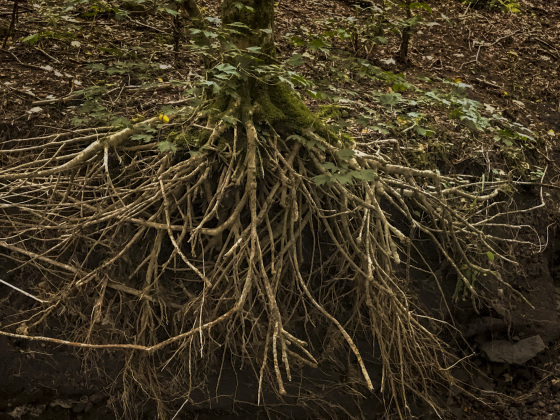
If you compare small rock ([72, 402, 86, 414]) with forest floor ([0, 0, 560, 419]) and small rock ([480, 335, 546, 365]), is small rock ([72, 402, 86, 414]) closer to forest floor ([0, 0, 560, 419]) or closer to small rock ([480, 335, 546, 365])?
forest floor ([0, 0, 560, 419])

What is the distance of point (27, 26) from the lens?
4512 mm

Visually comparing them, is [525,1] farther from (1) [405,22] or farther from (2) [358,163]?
(2) [358,163]

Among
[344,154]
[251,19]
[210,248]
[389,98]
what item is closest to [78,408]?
[210,248]

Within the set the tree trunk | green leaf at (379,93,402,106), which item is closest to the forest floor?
green leaf at (379,93,402,106)

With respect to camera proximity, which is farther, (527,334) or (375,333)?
(527,334)

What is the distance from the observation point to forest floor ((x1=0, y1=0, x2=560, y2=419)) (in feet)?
10.8

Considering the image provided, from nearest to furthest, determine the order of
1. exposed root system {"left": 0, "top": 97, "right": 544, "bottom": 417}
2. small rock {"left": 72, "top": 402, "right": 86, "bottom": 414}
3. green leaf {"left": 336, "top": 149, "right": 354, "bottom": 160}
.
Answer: green leaf {"left": 336, "top": 149, "right": 354, "bottom": 160} < exposed root system {"left": 0, "top": 97, "right": 544, "bottom": 417} < small rock {"left": 72, "top": 402, "right": 86, "bottom": 414}

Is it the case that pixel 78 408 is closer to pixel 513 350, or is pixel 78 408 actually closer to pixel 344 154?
pixel 344 154

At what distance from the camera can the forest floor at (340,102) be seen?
3.29m

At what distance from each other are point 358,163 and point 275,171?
0.50 m

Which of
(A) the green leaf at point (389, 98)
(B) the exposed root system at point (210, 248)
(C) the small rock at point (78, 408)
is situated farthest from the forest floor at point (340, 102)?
(B) the exposed root system at point (210, 248)

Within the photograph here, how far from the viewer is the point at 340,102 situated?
4.29 m

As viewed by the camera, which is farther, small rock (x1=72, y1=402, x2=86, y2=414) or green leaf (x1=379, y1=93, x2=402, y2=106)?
green leaf (x1=379, y1=93, x2=402, y2=106)

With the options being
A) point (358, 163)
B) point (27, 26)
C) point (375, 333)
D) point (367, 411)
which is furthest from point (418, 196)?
point (27, 26)
